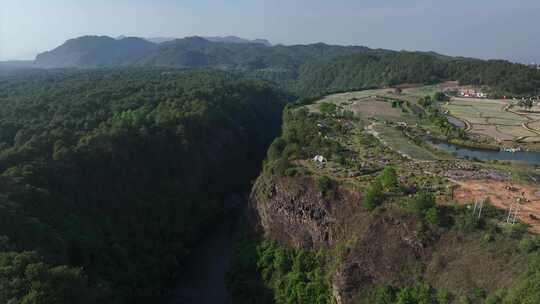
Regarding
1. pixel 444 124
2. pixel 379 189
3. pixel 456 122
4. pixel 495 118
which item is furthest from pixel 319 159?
pixel 495 118

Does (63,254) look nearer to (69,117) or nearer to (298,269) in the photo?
(298,269)

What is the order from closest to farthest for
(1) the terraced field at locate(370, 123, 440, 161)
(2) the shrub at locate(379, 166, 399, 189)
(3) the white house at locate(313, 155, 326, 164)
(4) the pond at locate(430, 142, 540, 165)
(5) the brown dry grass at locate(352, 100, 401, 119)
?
(2) the shrub at locate(379, 166, 399, 189) → (3) the white house at locate(313, 155, 326, 164) → (1) the terraced field at locate(370, 123, 440, 161) → (4) the pond at locate(430, 142, 540, 165) → (5) the brown dry grass at locate(352, 100, 401, 119)

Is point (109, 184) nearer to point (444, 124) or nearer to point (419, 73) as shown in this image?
point (444, 124)

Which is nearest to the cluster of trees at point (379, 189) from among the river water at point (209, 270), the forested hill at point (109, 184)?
the river water at point (209, 270)

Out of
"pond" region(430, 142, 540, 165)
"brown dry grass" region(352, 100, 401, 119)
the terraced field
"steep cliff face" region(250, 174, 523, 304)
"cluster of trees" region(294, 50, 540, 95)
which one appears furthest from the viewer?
"cluster of trees" region(294, 50, 540, 95)

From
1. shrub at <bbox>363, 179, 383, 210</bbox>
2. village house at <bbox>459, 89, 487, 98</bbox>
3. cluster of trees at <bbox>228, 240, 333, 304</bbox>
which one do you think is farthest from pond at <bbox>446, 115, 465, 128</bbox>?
cluster of trees at <bbox>228, 240, 333, 304</bbox>

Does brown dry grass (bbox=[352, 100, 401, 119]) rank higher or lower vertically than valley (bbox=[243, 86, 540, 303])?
higher

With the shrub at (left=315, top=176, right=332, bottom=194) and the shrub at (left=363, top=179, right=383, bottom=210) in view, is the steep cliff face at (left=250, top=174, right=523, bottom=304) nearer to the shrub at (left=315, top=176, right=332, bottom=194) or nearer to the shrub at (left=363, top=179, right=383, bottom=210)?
the shrub at (left=315, top=176, right=332, bottom=194)

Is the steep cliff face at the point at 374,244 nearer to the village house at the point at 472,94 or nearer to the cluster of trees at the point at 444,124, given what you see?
the cluster of trees at the point at 444,124
